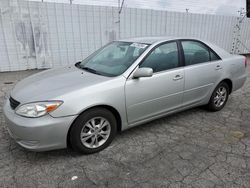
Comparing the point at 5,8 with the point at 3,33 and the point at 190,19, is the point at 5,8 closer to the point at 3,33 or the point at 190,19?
the point at 3,33

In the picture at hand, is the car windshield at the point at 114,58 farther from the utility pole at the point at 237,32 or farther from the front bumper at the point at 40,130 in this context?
the utility pole at the point at 237,32

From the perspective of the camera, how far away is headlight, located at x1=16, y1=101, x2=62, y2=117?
2.27 metres

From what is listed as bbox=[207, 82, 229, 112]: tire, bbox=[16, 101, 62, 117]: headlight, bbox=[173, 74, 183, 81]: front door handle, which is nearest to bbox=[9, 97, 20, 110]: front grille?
bbox=[16, 101, 62, 117]: headlight

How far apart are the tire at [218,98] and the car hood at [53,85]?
7.35 ft

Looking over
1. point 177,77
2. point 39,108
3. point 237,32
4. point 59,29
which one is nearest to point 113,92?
point 39,108

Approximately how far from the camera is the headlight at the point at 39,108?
7.45 feet

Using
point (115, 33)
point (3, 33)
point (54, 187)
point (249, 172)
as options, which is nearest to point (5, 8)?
point (3, 33)

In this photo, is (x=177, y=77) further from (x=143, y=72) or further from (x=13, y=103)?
(x=13, y=103)

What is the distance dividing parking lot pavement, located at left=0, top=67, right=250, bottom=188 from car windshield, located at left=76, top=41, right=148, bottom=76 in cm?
105

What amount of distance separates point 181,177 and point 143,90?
119cm

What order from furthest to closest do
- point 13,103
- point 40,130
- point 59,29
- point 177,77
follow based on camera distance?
point 59,29 → point 177,77 → point 13,103 → point 40,130

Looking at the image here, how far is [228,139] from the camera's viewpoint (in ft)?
9.93

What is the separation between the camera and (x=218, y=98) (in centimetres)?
396

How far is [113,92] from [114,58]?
817mm
